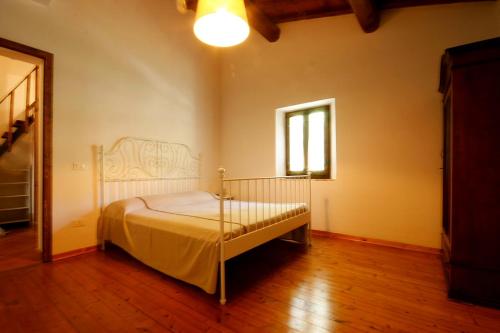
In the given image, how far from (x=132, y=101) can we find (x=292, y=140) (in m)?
2.52

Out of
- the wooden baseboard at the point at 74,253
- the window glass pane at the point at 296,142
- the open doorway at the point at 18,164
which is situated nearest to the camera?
the wooden baseboard at the point at 74,253

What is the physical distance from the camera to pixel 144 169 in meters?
3.46

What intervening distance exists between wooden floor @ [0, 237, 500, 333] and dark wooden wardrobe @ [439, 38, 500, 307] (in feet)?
0.75

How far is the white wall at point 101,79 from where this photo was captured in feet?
8.73

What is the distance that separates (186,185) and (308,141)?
214cm

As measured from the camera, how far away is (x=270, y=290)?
1.97 meters

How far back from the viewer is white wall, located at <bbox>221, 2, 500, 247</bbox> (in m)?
2.76

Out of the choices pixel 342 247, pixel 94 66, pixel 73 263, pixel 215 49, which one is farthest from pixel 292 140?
pixel 73 263

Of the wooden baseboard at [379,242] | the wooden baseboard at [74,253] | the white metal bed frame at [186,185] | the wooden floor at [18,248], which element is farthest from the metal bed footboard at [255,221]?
the wooden floor at [18,248]

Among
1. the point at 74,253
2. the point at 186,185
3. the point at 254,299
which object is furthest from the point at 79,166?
the point at 254,299

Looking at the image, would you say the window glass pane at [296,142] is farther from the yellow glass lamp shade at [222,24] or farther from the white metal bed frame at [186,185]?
the yellow glass lamp shade at [222,24]

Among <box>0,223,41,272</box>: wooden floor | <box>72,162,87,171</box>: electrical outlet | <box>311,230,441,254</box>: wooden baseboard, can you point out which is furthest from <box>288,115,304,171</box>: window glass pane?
<box>0,223,41,272</box>: wooden floor

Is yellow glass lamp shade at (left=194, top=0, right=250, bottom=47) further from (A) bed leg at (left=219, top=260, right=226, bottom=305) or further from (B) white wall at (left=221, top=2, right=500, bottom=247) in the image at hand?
(B) white wall at (left=221, top=2, right=500, bottom=247)

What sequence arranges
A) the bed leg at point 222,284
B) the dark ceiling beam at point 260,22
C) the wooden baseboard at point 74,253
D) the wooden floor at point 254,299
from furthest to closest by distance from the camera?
the dark ceiling beam at point 260,22 < the wooden baseboard at point 74,253 < the bed leg at point 222,284 < the wooden floor at point 254,299
